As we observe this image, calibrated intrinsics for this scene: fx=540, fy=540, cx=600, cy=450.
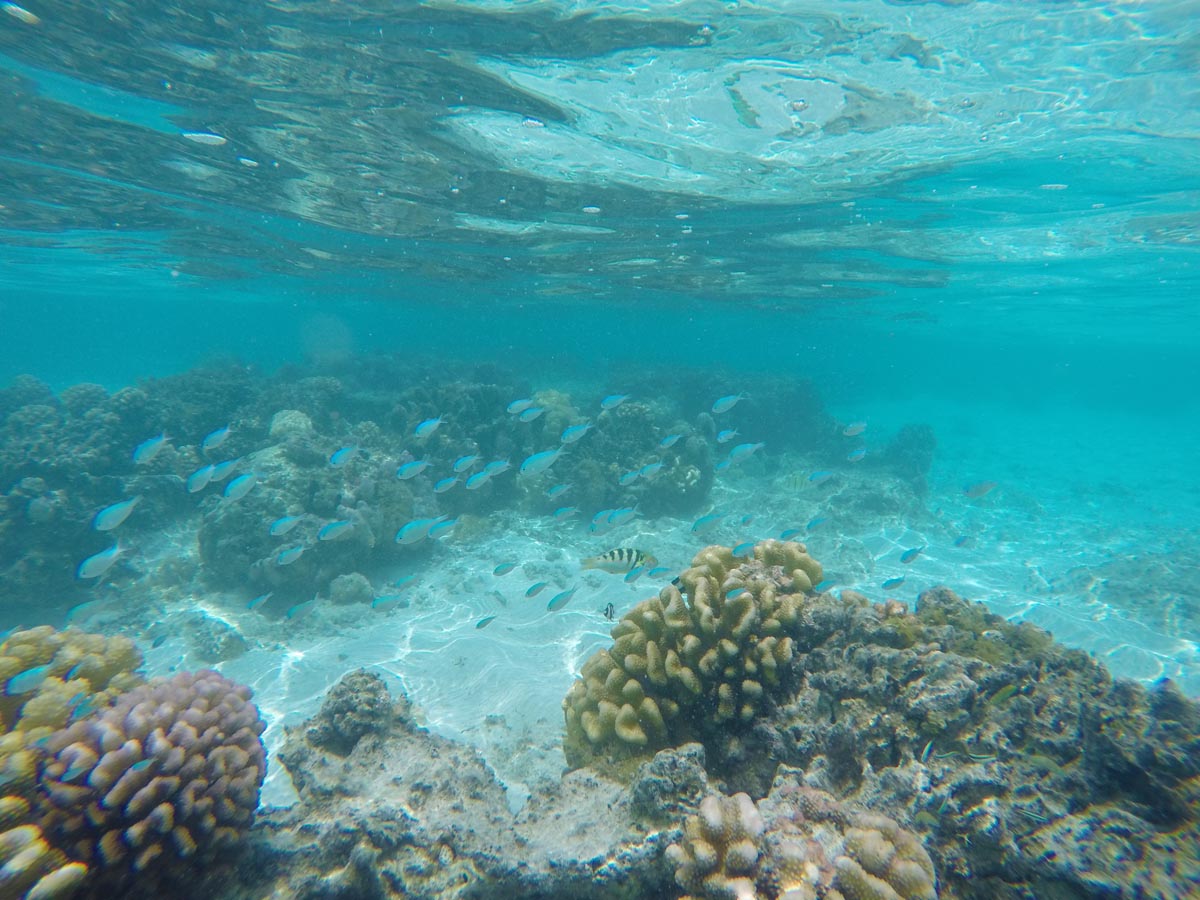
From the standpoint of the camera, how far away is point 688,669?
4.25m

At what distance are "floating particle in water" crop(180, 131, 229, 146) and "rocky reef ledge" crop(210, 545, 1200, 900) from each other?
53.7 ft

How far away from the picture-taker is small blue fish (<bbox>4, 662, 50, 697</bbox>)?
379 cm

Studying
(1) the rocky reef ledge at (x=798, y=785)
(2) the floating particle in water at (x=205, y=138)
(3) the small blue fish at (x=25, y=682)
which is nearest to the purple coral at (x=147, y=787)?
(1) the rocky reef ledge at (x=798, y=785)

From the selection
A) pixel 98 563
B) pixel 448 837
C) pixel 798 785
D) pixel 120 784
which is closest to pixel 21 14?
pixel 98 563

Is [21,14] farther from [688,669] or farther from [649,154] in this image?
[688,669]

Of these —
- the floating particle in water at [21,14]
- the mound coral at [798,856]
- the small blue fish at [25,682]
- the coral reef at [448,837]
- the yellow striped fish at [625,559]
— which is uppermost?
the floating particle in water at [21,14]

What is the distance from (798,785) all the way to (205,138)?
1941cm

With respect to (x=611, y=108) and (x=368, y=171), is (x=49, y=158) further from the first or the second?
(x=611, y=108)

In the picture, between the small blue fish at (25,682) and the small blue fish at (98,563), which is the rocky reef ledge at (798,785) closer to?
the small blue fish at (25,682)

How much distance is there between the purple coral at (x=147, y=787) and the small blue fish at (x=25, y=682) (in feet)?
2.93

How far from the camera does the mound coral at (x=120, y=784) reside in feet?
8.95

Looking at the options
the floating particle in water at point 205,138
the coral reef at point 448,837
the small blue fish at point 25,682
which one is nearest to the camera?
the coral reef at point 448,837

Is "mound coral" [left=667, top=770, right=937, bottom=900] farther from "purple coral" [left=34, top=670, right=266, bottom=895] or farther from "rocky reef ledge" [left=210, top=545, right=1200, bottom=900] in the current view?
"purple coral" [left=34, top=670, right=266, bottom=895]

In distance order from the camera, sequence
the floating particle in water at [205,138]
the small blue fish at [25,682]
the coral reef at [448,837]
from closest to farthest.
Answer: the coral reef at [448,837]
the small blue fish at [25,682]
the floating particle in water at [205,138]
